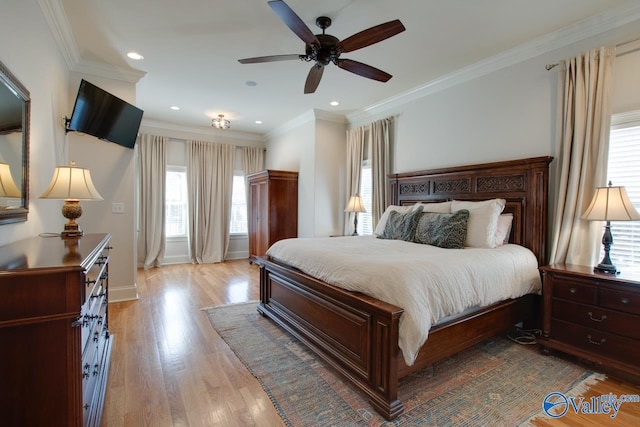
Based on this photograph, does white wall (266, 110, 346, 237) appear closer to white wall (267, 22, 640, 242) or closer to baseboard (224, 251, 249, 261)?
white wall (267, 22, 640, 242)

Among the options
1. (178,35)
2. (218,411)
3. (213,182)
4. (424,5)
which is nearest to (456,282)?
(218,411)

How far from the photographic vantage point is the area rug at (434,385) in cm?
177

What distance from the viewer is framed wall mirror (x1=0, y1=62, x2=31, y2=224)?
164 cm

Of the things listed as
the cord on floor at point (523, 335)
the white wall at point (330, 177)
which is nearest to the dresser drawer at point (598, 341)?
the cord on floor at point (523, 335)

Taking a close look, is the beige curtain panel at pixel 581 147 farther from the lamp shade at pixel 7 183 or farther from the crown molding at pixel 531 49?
the lamp shade at pixel 7 183

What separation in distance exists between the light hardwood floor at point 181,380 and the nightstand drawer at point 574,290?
0.58m

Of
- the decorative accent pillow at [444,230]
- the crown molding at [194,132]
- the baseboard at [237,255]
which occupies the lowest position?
the baseboard at [237,255]

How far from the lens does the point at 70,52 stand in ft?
10.4

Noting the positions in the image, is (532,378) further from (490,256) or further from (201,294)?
(201,294)

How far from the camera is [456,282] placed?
206cm

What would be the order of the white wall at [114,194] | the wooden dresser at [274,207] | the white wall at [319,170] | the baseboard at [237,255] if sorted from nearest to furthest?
1. the white wall at [114,194]
2. the white wall at [319,170]
3. the wooden dresser at [274,207]
4. the baseboard at [237,255]

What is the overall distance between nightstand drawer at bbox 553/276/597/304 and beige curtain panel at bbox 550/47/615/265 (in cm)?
42

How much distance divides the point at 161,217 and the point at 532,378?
621 centimetres

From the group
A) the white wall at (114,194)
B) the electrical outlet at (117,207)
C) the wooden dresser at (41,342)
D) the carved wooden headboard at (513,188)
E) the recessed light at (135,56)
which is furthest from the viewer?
the electrical outlet at (117,207)
